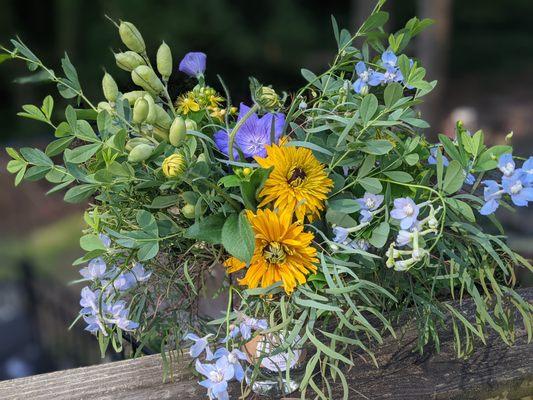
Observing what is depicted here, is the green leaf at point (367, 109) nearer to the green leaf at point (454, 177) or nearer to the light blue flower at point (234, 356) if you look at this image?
the green leaf at point (454, 177)

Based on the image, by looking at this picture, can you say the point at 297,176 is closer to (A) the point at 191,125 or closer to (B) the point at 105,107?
(A) the point at 191,125

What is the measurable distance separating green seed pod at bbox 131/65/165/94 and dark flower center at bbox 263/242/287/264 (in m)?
0.27

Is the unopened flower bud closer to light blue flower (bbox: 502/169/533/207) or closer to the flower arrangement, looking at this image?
the flower arrangement

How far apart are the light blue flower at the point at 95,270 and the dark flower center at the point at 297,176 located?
0.27m

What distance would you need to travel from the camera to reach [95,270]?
949mm

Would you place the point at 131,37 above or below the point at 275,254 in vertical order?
above

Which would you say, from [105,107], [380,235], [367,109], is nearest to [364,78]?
[367,109]

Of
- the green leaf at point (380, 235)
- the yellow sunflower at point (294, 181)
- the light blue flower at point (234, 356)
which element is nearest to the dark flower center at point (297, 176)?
the yellow sunflower at point (294, 181)

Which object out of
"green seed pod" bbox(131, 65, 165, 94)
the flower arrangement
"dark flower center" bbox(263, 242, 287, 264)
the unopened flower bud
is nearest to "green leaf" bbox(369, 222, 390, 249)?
the flower arrangement

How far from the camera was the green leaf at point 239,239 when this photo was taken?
823 mm

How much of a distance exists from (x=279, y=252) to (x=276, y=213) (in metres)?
0.05

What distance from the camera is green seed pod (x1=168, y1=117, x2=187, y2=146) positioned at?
0.84 meters

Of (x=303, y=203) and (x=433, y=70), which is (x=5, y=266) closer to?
(x=433, y=70)

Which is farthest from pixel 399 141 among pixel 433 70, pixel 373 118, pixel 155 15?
pixel 155 15
